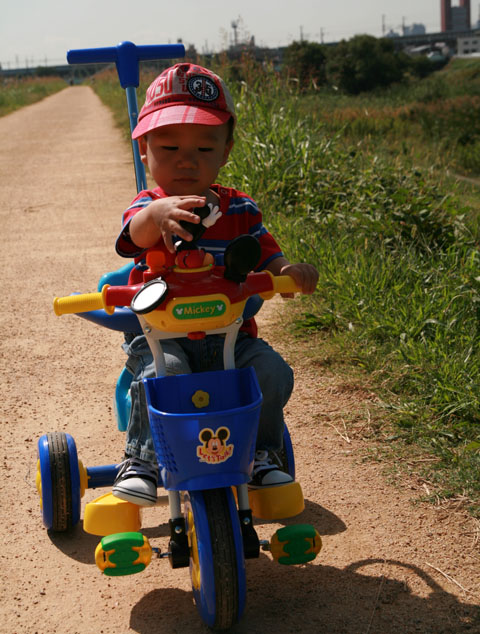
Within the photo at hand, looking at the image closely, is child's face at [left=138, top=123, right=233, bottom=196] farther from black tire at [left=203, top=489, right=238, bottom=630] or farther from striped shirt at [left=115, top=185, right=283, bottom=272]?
black tire at [left=203, top=489, right=238, bottom=630]

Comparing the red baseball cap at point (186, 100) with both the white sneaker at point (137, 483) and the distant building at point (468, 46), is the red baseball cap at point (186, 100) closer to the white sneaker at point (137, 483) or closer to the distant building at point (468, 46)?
the white sneaker at point (137, 483)

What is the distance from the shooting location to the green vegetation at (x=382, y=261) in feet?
9.86

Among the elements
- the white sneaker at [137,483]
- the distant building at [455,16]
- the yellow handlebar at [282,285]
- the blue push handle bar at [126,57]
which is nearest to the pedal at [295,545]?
the white sneaker at [137,483]

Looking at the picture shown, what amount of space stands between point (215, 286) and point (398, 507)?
3.95 ft

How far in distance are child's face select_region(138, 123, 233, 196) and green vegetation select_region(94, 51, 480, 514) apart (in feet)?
4.66

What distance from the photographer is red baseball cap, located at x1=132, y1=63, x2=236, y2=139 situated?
206 centimetres

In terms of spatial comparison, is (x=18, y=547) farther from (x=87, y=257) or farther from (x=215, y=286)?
(x=87, y=257)

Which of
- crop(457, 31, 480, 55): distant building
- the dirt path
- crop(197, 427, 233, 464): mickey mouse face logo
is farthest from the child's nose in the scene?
crop(457, 31, 480, 55): distant building

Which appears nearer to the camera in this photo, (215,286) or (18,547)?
(215,286)

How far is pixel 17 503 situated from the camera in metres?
2.68

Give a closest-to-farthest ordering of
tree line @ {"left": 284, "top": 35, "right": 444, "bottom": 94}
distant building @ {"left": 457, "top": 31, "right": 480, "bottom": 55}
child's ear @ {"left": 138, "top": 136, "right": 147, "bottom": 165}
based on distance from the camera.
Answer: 1. child's ear @ {"left": 138, "top": 136, "right": 147, "bottom": 165}
2. tree line @ {"left": 284, "top": 35, "right": 444, "bottom": 94}
3. distant building @ {"left": 457, "top": 31, "right": 480, "bottom": 55}

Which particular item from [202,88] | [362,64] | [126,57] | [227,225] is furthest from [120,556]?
[362,64]

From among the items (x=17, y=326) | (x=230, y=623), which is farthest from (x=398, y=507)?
(x=17, y=326)

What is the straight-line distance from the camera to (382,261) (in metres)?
4.35
